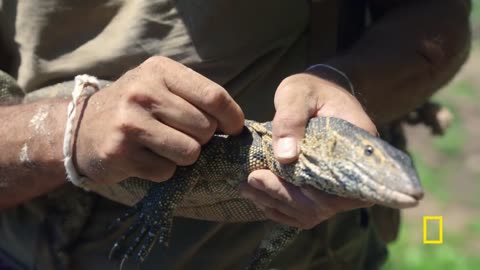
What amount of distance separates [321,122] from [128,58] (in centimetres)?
83

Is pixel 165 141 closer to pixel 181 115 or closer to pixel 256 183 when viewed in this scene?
pixel 181 115

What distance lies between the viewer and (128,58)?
3.17 meters

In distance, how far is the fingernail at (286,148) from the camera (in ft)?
8.92

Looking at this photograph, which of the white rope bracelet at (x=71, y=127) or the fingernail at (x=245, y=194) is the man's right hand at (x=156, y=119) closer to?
the white rope bracelet at (x=71, y=127)

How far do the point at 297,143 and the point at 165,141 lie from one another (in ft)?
1.40

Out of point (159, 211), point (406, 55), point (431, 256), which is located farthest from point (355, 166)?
point (431, 256)

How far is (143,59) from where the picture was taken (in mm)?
3166

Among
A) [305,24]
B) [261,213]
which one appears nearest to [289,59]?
[305,24]

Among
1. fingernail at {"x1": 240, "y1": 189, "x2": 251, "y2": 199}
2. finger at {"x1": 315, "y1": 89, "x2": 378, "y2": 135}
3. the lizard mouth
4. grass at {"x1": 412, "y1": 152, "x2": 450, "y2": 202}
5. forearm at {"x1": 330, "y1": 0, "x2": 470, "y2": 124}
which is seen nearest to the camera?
the lizard mouth

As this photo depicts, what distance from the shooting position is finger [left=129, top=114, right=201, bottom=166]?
108 inches

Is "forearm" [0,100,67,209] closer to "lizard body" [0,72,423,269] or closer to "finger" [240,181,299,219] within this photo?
"lizard body" [0,72,423,269]

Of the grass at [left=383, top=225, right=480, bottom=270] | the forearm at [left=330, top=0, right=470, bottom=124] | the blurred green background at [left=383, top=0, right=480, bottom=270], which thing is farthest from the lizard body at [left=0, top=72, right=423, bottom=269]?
the grass at [left=383, top=225, right=480, bottom=270]

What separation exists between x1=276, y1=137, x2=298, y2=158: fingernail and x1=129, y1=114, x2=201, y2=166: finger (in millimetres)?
274

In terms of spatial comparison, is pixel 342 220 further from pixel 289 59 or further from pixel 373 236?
pixel 289 59
